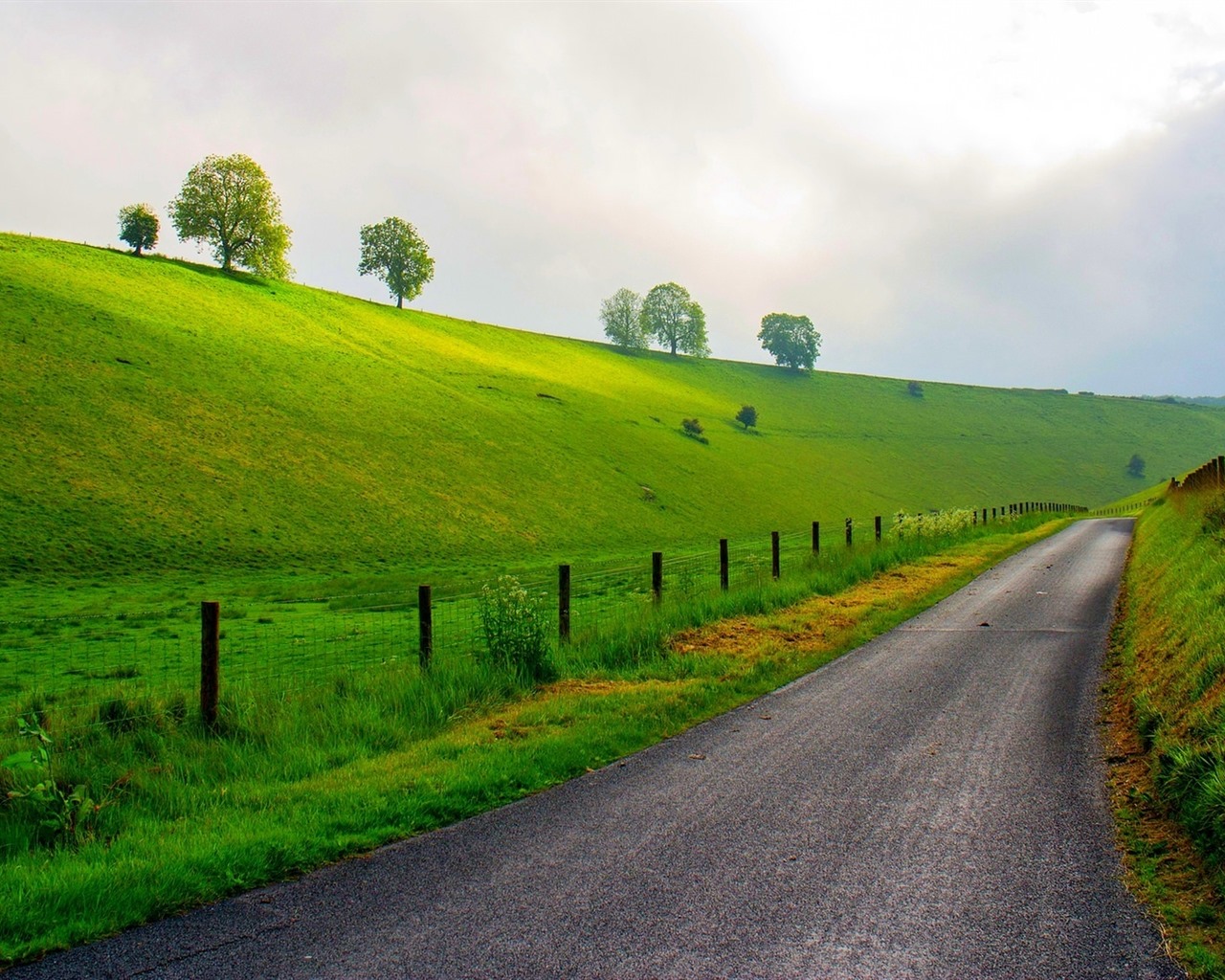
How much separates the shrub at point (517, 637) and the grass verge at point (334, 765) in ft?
1.02

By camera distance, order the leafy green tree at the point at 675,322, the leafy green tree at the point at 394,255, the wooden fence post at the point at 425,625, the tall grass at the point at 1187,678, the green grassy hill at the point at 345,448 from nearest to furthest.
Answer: the tall grass at the point at 1187,678
the wooden fence post at the point at 425,625
the green grassy hill at the point at 345,448
the leafy green tree at the point at 394,255
the leafy green tree at the point at 675,322

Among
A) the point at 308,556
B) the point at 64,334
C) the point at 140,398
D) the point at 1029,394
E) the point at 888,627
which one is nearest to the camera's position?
the point at 888,627

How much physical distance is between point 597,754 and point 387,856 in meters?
2.58

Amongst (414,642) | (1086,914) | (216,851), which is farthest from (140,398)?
(1086,914)

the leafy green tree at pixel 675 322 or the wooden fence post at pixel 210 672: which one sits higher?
the leafy green tree at pixel 675 322

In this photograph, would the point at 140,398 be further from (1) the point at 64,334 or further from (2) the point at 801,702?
(2) the point at 801,702

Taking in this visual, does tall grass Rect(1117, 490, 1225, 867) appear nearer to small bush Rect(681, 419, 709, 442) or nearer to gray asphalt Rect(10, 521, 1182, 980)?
gray asphalt Rect(10, 521, 1182, 980)

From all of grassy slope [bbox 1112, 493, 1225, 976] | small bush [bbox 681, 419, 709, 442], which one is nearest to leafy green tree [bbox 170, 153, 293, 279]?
small bush [bbox 681, 419, 709, 442]

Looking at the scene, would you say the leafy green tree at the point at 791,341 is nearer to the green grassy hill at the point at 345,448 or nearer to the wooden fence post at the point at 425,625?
the green grassy hill at the point at 345,448

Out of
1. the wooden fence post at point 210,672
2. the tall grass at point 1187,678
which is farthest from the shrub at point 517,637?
the tall grass at point 1187,678

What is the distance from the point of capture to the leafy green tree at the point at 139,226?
8644 centimetres

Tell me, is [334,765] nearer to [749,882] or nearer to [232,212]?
[749,882]

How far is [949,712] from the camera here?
9.15m

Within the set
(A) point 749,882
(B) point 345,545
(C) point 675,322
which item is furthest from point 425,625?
(C) point 675,322
